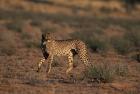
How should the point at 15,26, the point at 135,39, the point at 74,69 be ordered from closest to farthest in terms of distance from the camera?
the point at 74,69, the point at 135,39, the point at 15,26

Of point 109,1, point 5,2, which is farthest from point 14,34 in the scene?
point 109,1

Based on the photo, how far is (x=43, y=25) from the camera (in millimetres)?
35281

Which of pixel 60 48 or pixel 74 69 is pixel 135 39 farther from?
pixel 60 48

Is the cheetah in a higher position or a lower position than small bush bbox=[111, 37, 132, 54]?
lower

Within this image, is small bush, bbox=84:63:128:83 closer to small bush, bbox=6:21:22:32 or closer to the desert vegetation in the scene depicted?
the desert vegetation

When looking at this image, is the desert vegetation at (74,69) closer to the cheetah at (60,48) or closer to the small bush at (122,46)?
the small bush at (122,46)

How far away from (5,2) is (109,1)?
732 inches

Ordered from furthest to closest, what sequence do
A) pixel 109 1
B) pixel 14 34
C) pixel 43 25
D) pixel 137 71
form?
pixel 109 1, pixel 43 25, pixel 14 34, pixel 137 71

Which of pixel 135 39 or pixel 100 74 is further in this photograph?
pixel 135 39

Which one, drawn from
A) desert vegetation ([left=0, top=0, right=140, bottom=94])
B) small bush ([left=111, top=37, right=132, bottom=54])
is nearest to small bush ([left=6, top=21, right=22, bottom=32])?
desert vegetation ([left=0, top=0, right=140, bottom=94])

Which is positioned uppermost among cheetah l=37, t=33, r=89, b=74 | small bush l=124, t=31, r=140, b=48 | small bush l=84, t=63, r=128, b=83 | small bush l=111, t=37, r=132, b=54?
small bush l=124, t=31, r=140, b=48

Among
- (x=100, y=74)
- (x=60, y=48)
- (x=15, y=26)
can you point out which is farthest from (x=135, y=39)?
(x=100, y=74)

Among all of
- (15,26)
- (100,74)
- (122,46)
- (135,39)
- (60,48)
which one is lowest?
(100,74)

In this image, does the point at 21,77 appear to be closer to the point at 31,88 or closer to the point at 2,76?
the point at 2,76
